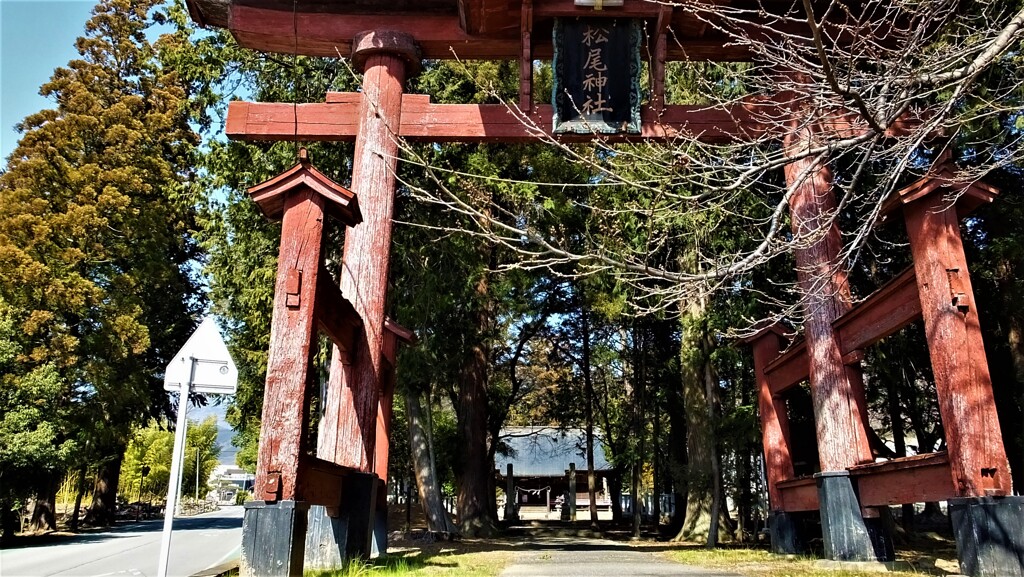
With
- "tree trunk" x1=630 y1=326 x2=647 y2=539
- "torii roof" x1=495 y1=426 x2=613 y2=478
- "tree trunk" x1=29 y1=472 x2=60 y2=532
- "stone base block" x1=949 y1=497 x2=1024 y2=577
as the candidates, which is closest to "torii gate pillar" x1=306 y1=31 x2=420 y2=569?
"stone base block" x1=949 y1=497 x2=1024 y2=577

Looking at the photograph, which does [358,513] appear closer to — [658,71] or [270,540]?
[270,540]

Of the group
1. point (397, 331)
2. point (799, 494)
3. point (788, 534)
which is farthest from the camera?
point (397, 331)

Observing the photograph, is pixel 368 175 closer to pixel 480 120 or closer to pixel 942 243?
pixel 480 120

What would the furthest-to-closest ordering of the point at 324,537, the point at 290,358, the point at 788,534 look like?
the point at 788,534
the point at 324,537
the point at 290,358

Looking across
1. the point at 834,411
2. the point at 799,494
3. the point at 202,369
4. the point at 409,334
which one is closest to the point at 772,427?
the point at 799,494

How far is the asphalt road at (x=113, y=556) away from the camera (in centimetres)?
1141

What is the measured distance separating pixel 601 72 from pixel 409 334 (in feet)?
13.4

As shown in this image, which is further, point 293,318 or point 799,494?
point 799,494

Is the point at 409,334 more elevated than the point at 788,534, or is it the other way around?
the point at 409,334

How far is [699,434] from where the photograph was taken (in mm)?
15430

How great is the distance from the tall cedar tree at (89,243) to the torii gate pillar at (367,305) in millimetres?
8590

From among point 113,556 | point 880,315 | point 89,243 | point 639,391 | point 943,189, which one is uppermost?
point 89,243

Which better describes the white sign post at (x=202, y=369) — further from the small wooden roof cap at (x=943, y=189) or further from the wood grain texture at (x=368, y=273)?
the small wooden roof cap at (x=943, y=189)

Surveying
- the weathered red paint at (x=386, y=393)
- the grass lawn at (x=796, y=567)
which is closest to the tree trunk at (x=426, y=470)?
the weathered red paint at (x=386, y=393)
